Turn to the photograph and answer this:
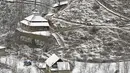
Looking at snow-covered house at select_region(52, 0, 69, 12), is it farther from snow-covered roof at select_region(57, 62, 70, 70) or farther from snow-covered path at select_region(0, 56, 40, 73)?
snow-covered roof at select_region(57, 62, 70, 70)

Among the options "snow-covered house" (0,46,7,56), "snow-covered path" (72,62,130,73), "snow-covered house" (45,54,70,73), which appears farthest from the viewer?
"snow-covered house" (0,46,7,56)

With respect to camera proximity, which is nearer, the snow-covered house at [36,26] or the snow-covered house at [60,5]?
the snow-covered house at [36,26]

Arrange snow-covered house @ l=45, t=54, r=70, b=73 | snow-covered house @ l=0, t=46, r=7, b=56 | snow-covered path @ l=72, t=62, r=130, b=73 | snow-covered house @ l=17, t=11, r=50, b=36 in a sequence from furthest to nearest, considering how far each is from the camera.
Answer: snow-covered house @ l=17, t=11, r=50, b=36 → snow-covered house @ l=0, t=46, r=7, b=56 → snow-covered path @ l=72, t=62, r=130, b=73 → snow-covered house @ l=45, t=54, r=70, b=73

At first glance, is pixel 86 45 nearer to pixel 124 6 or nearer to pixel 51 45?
pixel 51 45

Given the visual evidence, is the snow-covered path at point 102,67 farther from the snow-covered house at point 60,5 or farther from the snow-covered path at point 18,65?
the snow-covered house at point 60,5

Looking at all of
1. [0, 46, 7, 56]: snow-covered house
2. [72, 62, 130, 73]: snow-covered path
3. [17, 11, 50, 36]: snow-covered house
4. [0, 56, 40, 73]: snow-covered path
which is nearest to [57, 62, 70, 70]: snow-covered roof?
[72, 62, 130, 73]: snow-covered path

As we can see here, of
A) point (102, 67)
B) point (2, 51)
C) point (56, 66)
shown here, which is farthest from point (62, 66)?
point (2, 51)

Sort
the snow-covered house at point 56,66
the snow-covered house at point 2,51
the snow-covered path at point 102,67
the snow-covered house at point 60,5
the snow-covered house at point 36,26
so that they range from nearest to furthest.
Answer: the snow-covered house at point 56,66
the snow-covered path at point 102,67
the snow-covered house at point 2,51
the snow-covered house at point 36,26
the snow-covered house at point 60,5

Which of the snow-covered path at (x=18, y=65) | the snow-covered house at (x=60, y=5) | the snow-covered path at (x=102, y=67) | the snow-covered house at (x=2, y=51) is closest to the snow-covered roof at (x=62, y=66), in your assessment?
the snow-covered path at (x=102, y=67)

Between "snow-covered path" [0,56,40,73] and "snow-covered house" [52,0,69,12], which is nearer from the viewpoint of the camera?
"snow-covered path" [0,56,40,73]

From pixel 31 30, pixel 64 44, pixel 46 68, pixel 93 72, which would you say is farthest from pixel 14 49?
pixel 93 72

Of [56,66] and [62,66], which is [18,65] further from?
[62,66]
